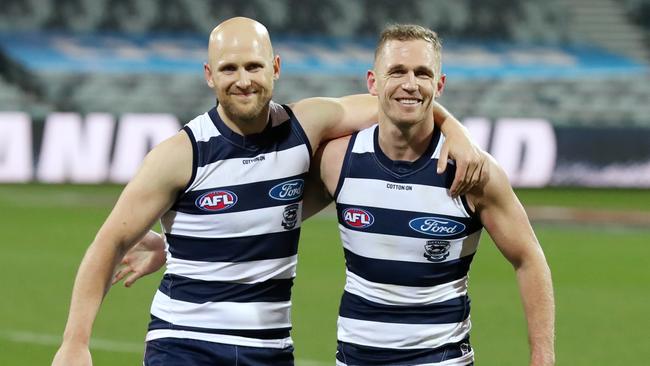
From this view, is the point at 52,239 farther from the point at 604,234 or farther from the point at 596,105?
the point at 596,105

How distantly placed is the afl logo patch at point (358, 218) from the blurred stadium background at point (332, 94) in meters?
3.87

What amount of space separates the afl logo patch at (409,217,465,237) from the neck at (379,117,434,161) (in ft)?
0.85

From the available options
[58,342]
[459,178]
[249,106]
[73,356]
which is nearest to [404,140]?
[459,178]

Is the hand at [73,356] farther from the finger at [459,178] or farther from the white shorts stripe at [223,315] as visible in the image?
the finger at [459,178]

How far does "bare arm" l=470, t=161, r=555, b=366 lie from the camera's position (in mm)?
4859

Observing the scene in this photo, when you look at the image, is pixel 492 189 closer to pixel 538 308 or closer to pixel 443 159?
pixel 443 159

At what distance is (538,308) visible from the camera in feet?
16.0

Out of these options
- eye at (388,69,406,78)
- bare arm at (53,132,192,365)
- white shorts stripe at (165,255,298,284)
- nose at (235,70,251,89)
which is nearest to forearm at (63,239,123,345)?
bare arm at (53,132,192,365)

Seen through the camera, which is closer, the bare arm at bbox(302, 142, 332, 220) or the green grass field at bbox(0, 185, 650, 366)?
the bare arm at bbox(302, 142, 332, 220)

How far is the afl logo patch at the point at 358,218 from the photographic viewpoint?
198 inches

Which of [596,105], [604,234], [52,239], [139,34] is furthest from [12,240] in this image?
[139,34]

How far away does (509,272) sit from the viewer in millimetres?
13461

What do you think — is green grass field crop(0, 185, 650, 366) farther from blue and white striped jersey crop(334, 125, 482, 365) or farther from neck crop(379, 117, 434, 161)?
neck crop(379, 117, 434, 161)

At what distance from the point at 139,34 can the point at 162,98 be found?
23.1 ft
